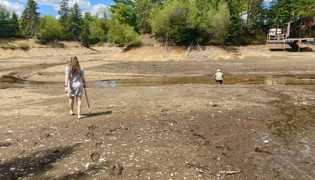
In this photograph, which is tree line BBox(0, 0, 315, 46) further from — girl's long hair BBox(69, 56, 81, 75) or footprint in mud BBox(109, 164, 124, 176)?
footprint in mud BBox(109, 164, 124, 176)

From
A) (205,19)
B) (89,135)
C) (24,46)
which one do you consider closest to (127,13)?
(205,19)

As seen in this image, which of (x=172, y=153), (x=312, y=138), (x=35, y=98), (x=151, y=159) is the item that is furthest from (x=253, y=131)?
(x=35, y=98)

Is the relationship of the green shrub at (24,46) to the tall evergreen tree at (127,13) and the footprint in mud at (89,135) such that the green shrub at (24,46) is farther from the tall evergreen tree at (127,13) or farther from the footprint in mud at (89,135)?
the footprint in mud at (89,135)

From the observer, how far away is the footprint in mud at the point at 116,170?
401 cm

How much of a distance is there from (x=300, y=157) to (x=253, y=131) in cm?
153

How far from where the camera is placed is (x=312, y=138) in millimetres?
5621

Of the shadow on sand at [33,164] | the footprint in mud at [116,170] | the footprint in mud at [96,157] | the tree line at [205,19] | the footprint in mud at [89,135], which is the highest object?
the tree line at [205,19]

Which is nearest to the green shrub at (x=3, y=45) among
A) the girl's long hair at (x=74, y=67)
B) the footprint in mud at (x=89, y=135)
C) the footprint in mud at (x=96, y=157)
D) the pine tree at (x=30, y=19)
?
the pine tree at (x=30, y=19)

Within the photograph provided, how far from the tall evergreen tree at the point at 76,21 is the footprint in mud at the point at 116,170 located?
76606mm

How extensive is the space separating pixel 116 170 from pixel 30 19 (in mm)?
79743

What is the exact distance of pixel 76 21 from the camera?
249ft

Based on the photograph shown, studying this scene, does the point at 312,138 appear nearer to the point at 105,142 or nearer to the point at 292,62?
the point at 105,142

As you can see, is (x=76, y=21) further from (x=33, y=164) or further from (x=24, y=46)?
(x=33, y=164)

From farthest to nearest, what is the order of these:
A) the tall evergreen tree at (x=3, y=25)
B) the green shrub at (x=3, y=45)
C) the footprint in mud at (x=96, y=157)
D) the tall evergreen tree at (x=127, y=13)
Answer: the tall evergreen tree at (x=3, y=25), the green shrub at (x=3, y=45), the tall evergreen tree at (x=127, y=13), the footprint in mud at (x=96, y=157)
